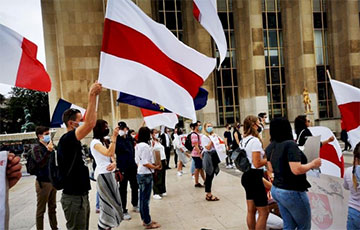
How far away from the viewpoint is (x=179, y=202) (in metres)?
7.20

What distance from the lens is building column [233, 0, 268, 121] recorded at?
905 inches

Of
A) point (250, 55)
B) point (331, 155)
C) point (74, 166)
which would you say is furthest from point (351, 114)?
point (250, 55)

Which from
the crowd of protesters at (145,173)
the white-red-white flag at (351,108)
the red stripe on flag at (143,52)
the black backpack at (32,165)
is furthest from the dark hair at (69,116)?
the white-red-white flag at (351,108)

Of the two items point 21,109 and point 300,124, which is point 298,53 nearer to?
point 300,124

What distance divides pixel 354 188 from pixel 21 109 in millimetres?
49579

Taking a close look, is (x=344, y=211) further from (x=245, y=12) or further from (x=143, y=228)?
(x=245, y=12)

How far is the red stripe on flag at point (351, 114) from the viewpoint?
411cm

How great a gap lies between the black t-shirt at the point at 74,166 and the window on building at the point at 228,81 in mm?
21936

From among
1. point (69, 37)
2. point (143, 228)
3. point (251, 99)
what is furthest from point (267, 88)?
point (143, 228)

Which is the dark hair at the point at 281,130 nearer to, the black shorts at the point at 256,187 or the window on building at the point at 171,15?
the black shorts at the point at 256,187

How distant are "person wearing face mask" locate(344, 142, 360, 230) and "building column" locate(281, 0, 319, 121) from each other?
72.8 feet

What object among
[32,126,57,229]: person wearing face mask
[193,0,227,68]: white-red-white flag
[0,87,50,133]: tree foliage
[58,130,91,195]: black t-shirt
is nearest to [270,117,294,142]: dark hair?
[193,0,227,68]: white-red-white flag

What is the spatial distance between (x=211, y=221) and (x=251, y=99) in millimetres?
19253

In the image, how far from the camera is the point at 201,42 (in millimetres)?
22094
